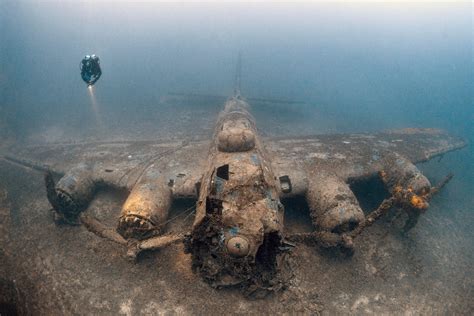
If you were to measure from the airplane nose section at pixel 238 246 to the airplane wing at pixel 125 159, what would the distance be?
518 cm

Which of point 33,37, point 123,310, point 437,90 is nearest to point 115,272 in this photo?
point 123,310

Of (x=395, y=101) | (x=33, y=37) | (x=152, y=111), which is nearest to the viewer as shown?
(x=152, y=111)

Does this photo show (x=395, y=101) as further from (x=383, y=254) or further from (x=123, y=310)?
(x=123, y=310)

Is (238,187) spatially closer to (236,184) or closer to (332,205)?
(236,184)

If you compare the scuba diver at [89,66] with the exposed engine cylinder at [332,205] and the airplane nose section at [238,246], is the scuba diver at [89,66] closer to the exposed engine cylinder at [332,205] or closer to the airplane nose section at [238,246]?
the airplane nose section at [238,246]

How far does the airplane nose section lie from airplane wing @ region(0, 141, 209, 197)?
5.18 metres

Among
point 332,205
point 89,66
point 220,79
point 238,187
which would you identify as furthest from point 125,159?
point 220,79

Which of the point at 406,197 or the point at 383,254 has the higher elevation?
the point at 406,197

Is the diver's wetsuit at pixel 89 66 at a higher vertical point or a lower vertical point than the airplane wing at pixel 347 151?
higher

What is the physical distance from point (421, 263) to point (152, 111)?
29614 millimetres

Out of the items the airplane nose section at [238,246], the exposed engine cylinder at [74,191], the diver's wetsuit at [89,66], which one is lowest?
the exposed engine cylinder at [74,191]

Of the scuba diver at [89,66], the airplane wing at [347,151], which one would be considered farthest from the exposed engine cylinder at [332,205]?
the scuba diver at [89,66]

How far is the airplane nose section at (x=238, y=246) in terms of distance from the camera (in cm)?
764

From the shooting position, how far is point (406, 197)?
1180cm
